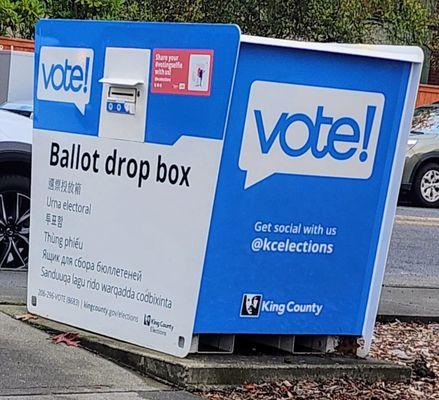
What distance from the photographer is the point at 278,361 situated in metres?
5.97

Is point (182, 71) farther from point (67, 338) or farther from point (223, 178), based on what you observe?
point (67, 338)

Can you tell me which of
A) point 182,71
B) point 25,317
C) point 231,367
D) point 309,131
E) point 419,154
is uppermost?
point 182,71

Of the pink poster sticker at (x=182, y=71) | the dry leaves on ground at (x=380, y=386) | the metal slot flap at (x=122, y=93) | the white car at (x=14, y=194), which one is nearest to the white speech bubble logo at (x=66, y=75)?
the metal slot flap at (x=122, y=93)

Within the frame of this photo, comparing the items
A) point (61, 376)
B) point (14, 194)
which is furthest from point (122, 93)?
point (14, 194)

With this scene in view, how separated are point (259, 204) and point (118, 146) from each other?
2.94 ft

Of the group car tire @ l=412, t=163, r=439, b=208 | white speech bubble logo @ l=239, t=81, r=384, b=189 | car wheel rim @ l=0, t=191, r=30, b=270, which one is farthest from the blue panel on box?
car tire @ l=412, t=163, r=439, b=208

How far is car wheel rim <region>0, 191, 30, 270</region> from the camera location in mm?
8656

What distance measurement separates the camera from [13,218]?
867 centimetres

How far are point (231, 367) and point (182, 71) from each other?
1536 mm

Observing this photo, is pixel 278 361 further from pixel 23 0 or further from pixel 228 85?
pixel 23 0

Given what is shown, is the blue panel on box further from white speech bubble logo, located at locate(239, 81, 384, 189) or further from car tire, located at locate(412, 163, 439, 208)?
car tire, located at locate(412, 163, 439, 208)

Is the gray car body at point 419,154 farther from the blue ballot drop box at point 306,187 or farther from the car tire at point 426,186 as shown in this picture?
the blue ballot drop box at point 306,187

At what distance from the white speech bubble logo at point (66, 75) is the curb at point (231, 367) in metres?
1.35

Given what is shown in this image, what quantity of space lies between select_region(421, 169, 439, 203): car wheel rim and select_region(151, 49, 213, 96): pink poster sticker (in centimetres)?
1355
